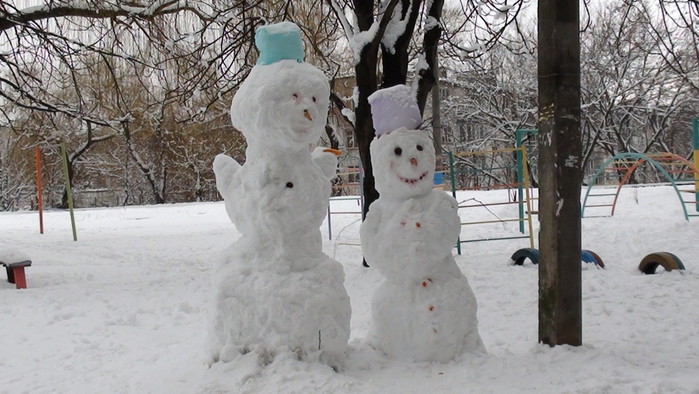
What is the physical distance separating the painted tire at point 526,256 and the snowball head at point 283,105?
4.38 metres

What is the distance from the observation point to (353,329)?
475cm

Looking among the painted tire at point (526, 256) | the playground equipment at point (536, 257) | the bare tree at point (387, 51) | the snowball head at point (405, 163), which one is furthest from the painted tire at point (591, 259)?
the snowball head at point (405, 163)

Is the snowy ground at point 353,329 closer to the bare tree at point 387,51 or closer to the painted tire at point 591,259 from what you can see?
the painted tire at point 591,259

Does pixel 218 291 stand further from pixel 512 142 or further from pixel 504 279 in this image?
pixel 512 142

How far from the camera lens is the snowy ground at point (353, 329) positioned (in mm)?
3105

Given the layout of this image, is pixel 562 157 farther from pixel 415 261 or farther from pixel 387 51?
pixel 387 51

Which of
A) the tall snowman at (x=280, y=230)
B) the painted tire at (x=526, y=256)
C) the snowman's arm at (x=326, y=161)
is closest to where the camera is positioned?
the tall snowman at (x=280, y=230)

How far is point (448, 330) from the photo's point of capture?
3.45 metres

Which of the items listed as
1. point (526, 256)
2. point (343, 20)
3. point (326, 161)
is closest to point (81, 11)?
point (343, 20)

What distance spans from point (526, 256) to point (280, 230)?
15.1 feet

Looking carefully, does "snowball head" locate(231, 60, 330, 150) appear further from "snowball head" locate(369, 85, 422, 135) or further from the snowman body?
the snowman body

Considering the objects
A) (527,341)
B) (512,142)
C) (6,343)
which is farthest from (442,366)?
(512,142)

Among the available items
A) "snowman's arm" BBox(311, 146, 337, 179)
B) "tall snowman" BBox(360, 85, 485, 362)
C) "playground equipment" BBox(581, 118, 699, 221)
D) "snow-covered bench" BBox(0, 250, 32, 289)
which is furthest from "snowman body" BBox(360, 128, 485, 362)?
"playground equipment" BBox(581, 118, 699, 221)

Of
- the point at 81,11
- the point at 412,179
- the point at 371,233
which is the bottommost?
the point at 371,233
